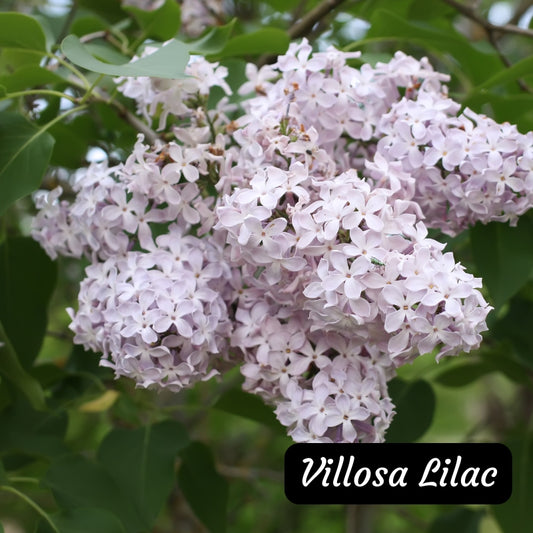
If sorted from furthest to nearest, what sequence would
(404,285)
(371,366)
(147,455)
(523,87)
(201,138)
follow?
(523,87)
(147,455)
(201,138)
(371,366)
(404,285)

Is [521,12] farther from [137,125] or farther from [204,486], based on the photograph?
[204,486]

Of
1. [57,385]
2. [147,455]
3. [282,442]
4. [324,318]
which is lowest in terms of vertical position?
[282,442]

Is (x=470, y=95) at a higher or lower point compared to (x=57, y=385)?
higher

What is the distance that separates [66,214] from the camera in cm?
106

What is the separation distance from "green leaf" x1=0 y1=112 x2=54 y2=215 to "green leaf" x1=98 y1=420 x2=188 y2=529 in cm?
42

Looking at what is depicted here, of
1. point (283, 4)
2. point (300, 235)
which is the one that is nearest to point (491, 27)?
point (283, 4)

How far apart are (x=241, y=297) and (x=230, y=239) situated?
10 cm

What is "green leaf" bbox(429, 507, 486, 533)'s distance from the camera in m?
1.59

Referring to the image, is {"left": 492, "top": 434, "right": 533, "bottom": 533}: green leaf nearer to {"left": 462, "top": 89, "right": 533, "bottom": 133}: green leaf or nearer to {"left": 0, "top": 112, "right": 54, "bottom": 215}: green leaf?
{"left": 462, "top": 89, "right": 533, "bottom": 133}: green leaf

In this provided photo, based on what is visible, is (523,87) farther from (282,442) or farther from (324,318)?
(282,442)

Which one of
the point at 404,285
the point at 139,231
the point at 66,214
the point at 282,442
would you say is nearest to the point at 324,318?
the point at 404,285

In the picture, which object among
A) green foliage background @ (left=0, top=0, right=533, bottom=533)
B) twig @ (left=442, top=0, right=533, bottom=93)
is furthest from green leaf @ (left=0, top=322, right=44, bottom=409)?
twig @ (left=442, top=0, right=533, bottom=93)

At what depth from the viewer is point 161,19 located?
52.9 inches

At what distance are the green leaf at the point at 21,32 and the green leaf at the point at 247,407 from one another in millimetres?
590
